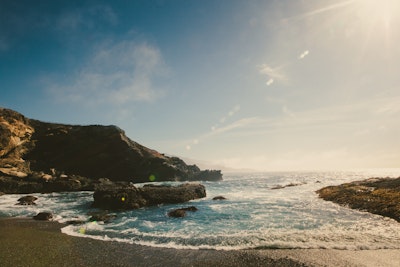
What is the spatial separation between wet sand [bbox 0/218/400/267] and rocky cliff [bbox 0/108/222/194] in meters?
61.7

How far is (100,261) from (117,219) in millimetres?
12719

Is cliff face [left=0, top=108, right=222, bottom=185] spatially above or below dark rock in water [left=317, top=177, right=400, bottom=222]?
above

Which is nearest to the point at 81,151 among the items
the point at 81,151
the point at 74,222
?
the point at 81,151

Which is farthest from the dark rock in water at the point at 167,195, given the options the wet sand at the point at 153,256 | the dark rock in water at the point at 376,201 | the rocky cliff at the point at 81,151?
the rocky cliff at the point at 81,151

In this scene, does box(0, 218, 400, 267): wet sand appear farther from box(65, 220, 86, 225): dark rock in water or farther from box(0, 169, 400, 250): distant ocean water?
box(65, 220, 86, 225): dark rock in water

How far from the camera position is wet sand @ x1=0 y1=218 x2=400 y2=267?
11.8 m

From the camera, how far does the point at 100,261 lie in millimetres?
12242

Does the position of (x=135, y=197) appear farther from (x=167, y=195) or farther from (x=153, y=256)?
(x=153, y=256)

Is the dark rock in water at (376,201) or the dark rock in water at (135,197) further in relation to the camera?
the dark rock in water at (135,197)

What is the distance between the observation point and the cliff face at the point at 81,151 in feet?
235

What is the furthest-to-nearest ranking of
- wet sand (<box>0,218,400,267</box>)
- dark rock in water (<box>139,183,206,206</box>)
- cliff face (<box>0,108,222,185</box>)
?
cliff face (<box>0,108,222,185</box>) → dark rock in water (<box>139,183,206,206</box>) → wet sand (<box>0,218,400,267</box>)

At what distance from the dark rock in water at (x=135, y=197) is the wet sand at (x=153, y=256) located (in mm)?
16240

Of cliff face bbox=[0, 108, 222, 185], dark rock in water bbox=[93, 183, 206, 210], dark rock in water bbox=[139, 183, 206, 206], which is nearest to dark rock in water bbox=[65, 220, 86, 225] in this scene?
dark rock in water bbox=[93, 183, 206, 210]

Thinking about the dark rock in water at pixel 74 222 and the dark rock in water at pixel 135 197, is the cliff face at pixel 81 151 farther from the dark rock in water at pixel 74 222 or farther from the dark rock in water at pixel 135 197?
the dark rock in water at pixel 74 222
